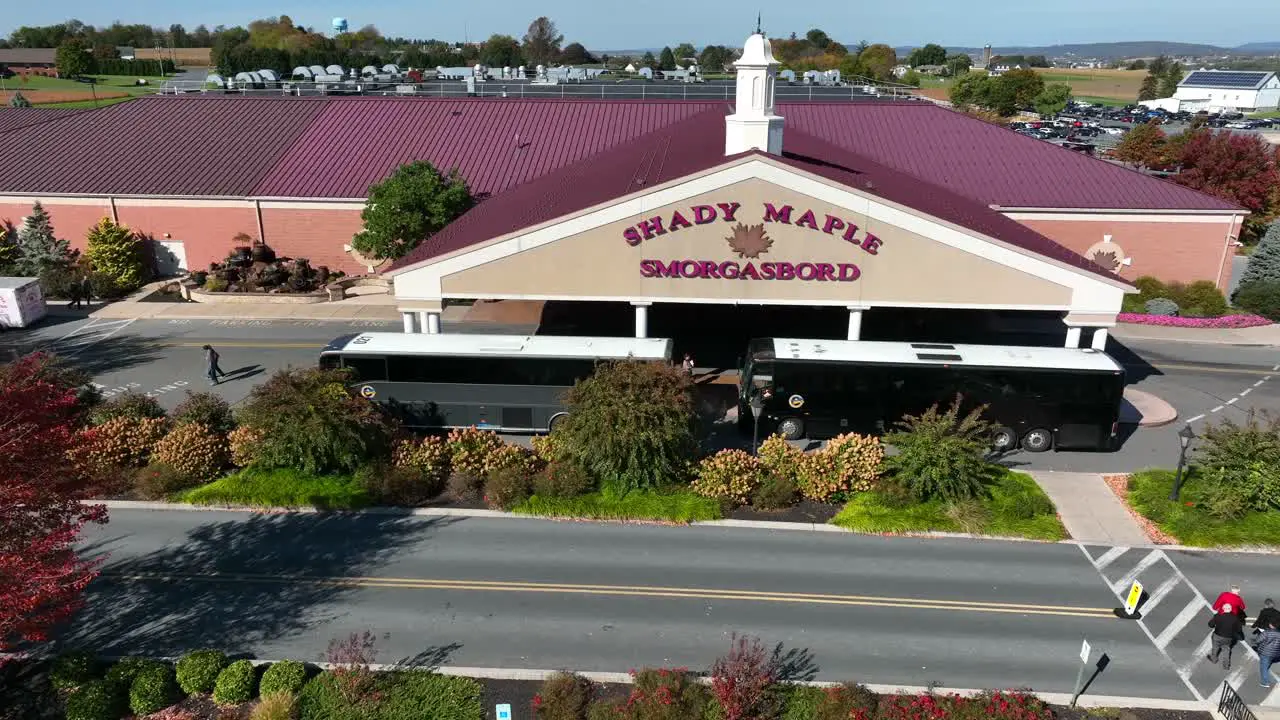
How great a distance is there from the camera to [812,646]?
18422mm

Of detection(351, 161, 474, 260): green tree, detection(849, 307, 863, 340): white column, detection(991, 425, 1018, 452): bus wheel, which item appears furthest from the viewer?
detection(351, 161, 474, 260): green tree

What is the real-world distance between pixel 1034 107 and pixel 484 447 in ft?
466

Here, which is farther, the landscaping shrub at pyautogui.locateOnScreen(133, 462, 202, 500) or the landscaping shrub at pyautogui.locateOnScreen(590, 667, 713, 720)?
the landscaping shrub at pyautogui.locateOnScreen(133, 462, 202, 500)

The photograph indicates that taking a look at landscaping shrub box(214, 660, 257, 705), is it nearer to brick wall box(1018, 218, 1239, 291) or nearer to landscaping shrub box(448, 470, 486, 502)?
landscaping shrub box(448, 470, 486, 502)

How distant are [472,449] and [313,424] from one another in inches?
168

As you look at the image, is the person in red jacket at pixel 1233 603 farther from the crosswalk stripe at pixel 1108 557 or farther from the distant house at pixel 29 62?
the distant house at pixel 29 62

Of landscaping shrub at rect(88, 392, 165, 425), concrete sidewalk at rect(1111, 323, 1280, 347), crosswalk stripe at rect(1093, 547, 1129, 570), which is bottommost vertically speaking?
crosswalk stripe at rect(1093, 547, 1129, 570)

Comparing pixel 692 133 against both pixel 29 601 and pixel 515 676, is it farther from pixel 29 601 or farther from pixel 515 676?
pixel 29 601

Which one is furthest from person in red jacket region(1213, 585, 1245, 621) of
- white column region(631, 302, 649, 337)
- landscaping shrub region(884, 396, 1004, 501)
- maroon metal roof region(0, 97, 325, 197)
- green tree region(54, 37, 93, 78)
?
green tree region(54, 37, 93, 78)

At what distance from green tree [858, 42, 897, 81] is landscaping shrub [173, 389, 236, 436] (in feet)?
441

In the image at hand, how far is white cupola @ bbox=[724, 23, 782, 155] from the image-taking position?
98.7 ft

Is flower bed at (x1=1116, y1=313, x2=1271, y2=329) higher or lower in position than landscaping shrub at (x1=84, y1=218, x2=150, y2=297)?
lower

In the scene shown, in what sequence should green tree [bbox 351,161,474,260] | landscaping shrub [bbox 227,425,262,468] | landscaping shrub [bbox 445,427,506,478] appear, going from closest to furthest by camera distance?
landscaping shrub [bbox 445,427,506,478], landscaping shrub [bbox 227,425,262,468], green tree [bbox 351,161,474,260]

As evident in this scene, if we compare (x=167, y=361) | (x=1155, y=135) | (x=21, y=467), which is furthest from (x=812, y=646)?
(x=1155, y=135)
